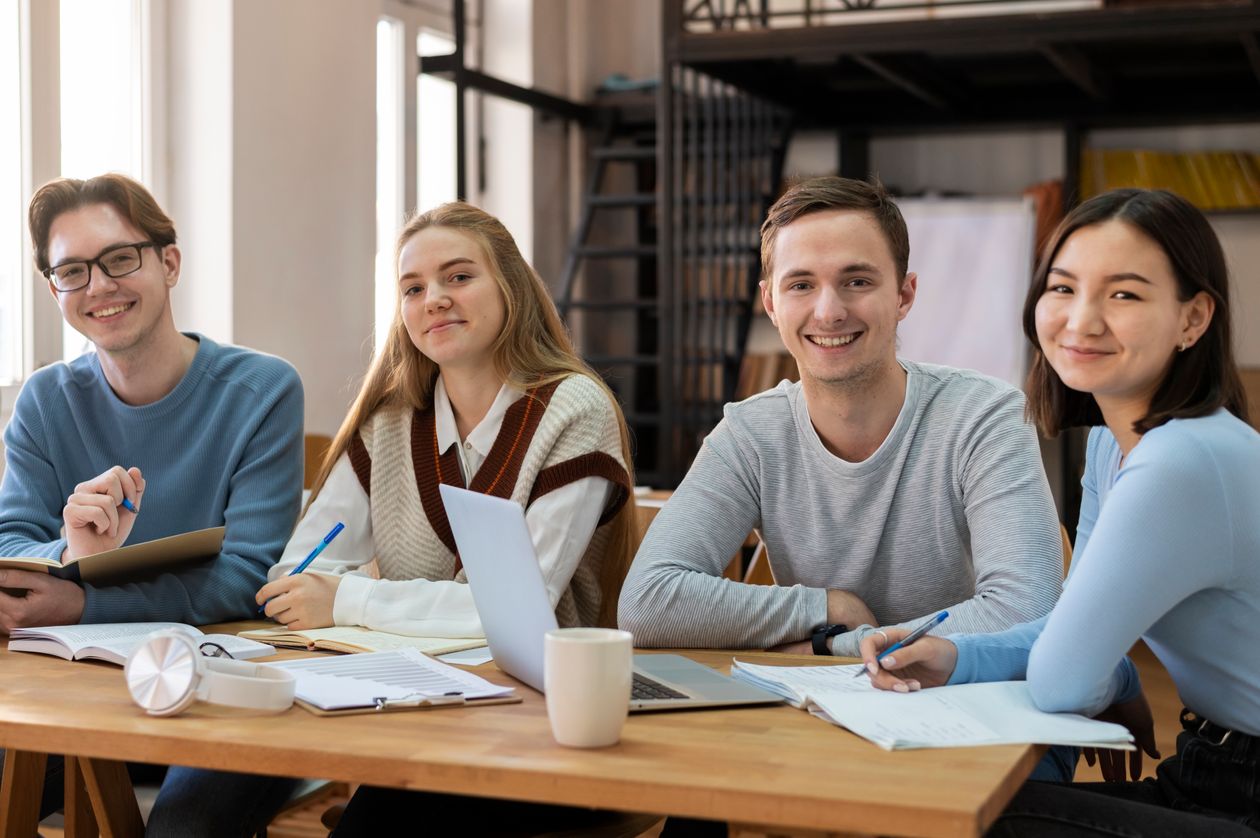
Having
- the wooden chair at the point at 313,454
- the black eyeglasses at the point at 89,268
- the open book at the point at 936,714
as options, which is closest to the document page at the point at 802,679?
the open book at the point at 936,714

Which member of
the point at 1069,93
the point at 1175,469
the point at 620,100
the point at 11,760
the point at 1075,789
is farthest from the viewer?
the point at 620,100

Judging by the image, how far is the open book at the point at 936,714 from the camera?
1.31 metres

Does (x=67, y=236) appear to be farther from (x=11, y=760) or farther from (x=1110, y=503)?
(x=1110, y=503)

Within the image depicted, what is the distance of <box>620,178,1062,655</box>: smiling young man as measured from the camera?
77.2 inches

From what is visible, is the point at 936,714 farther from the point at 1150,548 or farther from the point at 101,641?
the point at 101,641

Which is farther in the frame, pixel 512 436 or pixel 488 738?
pixel 512 436

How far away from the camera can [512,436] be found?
2.12 meters

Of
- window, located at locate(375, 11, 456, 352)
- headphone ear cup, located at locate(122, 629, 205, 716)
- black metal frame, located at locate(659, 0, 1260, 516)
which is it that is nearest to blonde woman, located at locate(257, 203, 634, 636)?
headphone ear cup, located at locate(122, 629, 205, 716)

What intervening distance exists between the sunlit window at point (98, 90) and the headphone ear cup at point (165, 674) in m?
3.21

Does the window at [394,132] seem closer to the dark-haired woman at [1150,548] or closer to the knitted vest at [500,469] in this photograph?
the knitted vest at [500,469]

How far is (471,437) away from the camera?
2.14 m

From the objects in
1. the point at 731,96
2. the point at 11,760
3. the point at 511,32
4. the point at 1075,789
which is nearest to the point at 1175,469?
the point at 1075,789

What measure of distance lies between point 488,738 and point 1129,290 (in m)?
0.89

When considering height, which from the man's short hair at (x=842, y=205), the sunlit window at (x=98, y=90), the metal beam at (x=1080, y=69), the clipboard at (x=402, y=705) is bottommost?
the clipboard at (x=402, y=705)
